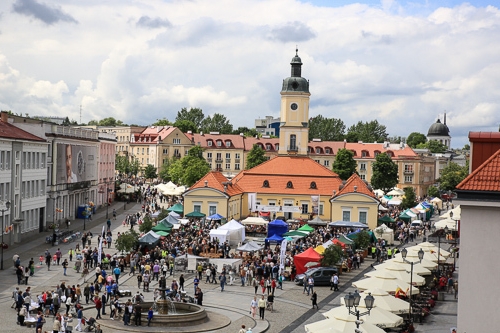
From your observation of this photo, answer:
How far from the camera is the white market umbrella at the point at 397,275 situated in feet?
134

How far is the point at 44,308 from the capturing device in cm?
3716

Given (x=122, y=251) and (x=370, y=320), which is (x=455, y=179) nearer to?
(x=122, y=251)

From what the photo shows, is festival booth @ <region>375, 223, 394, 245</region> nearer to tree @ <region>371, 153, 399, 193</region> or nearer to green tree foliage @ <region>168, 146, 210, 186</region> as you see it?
green tree foliage @ <region>168, 146, 210, 186</region>

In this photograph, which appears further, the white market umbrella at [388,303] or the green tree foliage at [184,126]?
the green tree foliage at [184,126]

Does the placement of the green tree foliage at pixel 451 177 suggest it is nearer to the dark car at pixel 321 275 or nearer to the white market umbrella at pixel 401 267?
the dark car at pixel 321 275

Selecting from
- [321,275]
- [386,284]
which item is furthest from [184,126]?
[386,284]

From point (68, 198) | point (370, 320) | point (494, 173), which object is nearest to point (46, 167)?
point (68, 198)

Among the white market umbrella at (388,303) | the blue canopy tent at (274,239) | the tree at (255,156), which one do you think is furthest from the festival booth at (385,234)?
the tree at (255,156)

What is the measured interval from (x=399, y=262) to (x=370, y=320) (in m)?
12.2

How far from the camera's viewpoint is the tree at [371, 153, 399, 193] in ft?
401

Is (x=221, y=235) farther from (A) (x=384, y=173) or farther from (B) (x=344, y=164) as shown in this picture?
(B) (x=344, y=164)

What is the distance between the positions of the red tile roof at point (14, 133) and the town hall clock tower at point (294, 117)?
3333cm

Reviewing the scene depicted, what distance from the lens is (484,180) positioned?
2214cm

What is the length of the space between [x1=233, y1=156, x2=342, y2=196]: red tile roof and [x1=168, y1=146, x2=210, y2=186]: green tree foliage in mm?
23241
